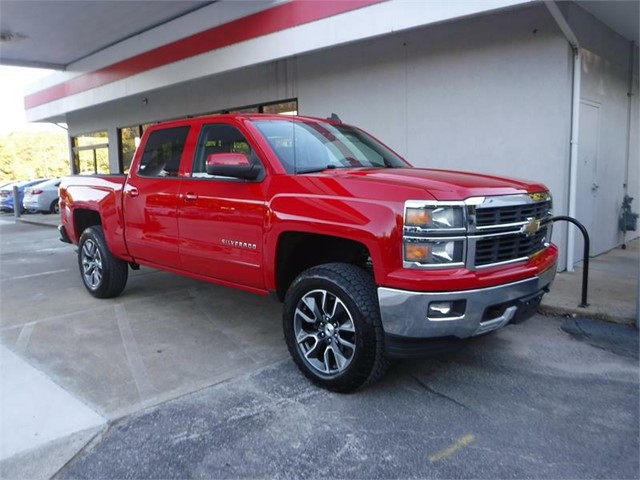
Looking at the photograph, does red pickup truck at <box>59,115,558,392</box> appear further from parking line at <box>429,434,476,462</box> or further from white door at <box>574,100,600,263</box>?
white door at <box>574,100,600,263</box>

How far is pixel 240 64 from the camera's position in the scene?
10375 mm

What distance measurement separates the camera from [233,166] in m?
4.14

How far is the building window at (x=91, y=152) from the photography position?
18.8 meters

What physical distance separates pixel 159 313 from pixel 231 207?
6.75ft

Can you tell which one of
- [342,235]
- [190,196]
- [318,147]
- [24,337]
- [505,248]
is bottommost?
[24,337]

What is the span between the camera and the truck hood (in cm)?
339

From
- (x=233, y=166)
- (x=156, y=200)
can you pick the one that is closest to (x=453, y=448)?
(x=233, y=166)

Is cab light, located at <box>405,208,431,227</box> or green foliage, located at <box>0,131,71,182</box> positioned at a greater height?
green foliage, located at <box>0,131,71,182</box>

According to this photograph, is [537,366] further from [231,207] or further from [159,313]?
[159,313]

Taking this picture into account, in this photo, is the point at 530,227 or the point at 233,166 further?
the point at 233,166

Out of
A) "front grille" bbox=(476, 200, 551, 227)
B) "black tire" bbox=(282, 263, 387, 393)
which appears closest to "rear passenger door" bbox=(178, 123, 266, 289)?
"black tire" bbox=(282, 263, 387, 393)

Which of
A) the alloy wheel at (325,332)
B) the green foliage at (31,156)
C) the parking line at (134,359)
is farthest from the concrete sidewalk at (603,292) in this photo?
the green foliage at (31,156)

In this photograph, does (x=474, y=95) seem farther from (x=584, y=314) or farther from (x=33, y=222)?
(x=33, y=222)

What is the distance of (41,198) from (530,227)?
19.6 metres
